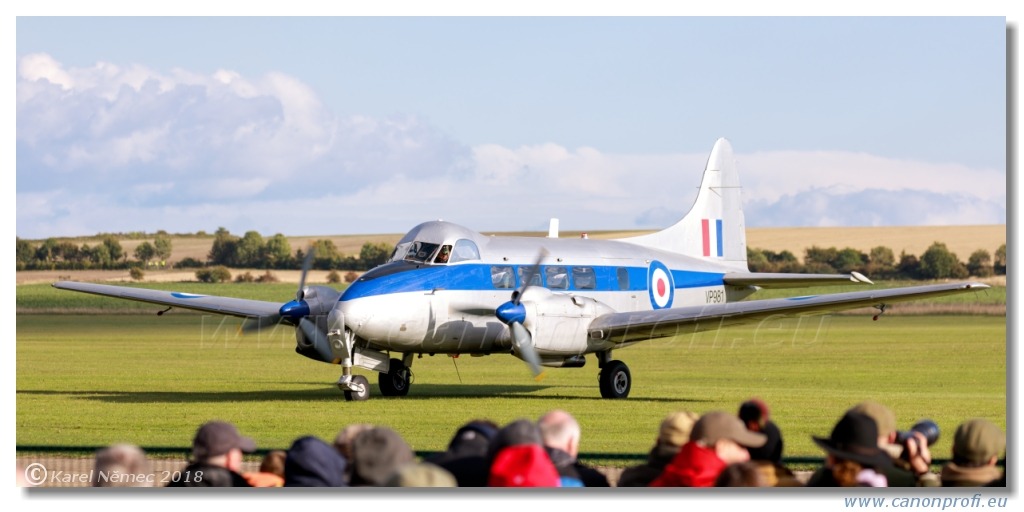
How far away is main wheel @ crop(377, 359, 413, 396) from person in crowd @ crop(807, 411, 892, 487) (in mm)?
16897

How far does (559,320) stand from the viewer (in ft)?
82.2

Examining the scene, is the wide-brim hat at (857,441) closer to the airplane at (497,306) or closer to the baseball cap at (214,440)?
the baseball cap at (214,440)

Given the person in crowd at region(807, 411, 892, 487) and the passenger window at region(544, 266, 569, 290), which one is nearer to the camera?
the person in crowd at region(807, 411, 892, 487)

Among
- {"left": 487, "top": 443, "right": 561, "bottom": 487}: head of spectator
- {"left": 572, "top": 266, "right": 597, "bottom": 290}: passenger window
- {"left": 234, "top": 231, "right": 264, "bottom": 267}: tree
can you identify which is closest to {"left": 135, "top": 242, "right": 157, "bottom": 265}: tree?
{"left": 234, "top": 231, "right": 264, "bottom": 267}: tree

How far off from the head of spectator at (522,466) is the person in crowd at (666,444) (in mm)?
1382

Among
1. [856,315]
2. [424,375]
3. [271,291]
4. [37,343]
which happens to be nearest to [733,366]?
[424,375]

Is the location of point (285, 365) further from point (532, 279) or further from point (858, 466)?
point (858, 466)

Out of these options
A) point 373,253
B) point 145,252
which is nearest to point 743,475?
point 373,253

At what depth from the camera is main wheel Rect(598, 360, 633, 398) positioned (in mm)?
26344

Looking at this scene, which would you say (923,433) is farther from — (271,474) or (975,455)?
(271,474)

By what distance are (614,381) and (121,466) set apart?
694 inches

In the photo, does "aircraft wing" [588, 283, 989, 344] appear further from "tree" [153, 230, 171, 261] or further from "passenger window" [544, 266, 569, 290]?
"tree" [153, 230, 171, 261]

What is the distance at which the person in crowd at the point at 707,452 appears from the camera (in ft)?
31.2

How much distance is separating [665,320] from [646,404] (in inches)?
64.6
